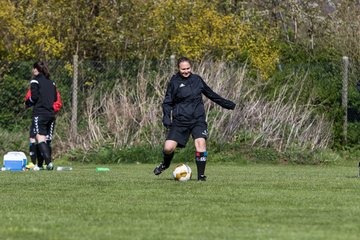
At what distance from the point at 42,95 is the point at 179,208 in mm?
8918

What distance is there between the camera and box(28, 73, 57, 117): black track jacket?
1939 centimetres

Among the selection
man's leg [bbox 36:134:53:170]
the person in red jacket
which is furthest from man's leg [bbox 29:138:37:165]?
man's leg [bbox 36:134:53:170]

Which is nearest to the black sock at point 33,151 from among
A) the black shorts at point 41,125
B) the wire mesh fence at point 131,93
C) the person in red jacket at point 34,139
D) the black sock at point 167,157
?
the person in red jacket at point 34,139

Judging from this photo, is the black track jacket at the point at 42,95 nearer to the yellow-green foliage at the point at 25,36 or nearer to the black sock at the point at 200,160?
the black sock at the point at 200,160

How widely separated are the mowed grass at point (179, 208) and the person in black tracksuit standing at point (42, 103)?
316 cm

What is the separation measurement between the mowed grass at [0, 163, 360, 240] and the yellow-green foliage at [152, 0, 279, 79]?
36.4 ft

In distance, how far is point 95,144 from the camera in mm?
23547

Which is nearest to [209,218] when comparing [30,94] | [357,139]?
[30,94]

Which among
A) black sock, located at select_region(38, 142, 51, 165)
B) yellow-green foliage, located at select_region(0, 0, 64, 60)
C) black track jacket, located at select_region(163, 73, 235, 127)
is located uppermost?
yellow-green foliage, located at select_region(0, 0, 64, 60)

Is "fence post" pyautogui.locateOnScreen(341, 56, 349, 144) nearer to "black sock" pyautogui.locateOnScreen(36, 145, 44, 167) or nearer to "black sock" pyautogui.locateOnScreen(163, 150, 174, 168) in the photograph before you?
"black sock" pyautogui.locateOnScreen(36, 145, 44, 167)

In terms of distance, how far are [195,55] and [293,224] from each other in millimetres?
17488

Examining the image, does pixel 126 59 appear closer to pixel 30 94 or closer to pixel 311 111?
pixel 311 111

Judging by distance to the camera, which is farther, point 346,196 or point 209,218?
point 346,196

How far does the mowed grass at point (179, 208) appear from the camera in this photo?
8.98 m
